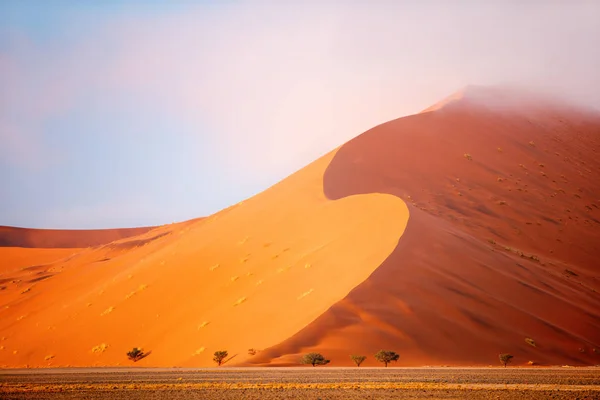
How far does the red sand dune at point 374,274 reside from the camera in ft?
78.2

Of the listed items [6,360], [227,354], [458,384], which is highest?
[458,384]

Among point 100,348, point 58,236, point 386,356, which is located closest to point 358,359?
point 386,356

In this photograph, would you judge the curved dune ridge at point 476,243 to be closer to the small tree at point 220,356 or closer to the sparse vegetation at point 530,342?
the sparse vegetation at point 530,342

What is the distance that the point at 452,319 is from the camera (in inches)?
952

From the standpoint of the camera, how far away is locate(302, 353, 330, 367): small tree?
20.8 m

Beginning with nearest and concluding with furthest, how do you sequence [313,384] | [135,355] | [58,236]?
[313,384] → [135,355] → [58,236]

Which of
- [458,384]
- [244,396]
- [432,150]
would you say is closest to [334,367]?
[458,384]

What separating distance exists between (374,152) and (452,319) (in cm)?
2235

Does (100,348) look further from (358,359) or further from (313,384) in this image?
(313,384)

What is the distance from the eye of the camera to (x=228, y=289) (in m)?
31.1

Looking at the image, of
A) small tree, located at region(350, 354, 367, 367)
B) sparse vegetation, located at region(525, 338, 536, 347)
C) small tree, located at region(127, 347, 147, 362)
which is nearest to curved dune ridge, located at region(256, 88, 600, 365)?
sparse vegetation, located at region(525, 338, 536, 347)

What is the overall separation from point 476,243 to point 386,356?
43.7 ft

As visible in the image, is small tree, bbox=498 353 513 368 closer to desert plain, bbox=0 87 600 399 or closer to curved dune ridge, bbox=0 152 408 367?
desert plain, bbox=0 87 600 399

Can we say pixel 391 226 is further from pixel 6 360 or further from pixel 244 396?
pixel 6 360
